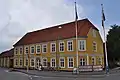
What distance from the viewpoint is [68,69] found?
173 feet

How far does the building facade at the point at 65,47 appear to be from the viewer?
52.9m

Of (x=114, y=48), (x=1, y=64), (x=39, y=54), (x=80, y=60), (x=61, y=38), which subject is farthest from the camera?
(x=1, y=64)

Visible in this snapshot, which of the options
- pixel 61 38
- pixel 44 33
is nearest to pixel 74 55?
pixel 61 38

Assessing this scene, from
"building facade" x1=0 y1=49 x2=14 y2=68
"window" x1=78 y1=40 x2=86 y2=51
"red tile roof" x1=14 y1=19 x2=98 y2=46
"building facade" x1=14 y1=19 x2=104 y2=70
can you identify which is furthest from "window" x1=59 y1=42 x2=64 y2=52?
"building facade" x1=0 y1=49 x2=14 y2=68

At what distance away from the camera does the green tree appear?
70.1 metres

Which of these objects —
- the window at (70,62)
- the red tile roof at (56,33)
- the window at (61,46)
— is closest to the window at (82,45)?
the red tile roof at (56,33)

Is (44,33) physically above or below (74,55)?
above

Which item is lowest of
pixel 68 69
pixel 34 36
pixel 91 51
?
pixel 68 69

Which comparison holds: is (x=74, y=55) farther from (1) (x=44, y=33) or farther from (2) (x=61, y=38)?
(1) (x=44, y=33)

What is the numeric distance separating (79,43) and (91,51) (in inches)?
134

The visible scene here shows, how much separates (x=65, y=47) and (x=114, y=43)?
21784mm

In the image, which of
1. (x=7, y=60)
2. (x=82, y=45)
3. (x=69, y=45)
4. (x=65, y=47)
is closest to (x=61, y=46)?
(x=65, y=47)

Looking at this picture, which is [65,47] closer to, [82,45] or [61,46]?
[61,46]

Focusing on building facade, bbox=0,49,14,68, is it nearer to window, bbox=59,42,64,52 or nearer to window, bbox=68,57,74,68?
window, bbox=59,42,64,52
